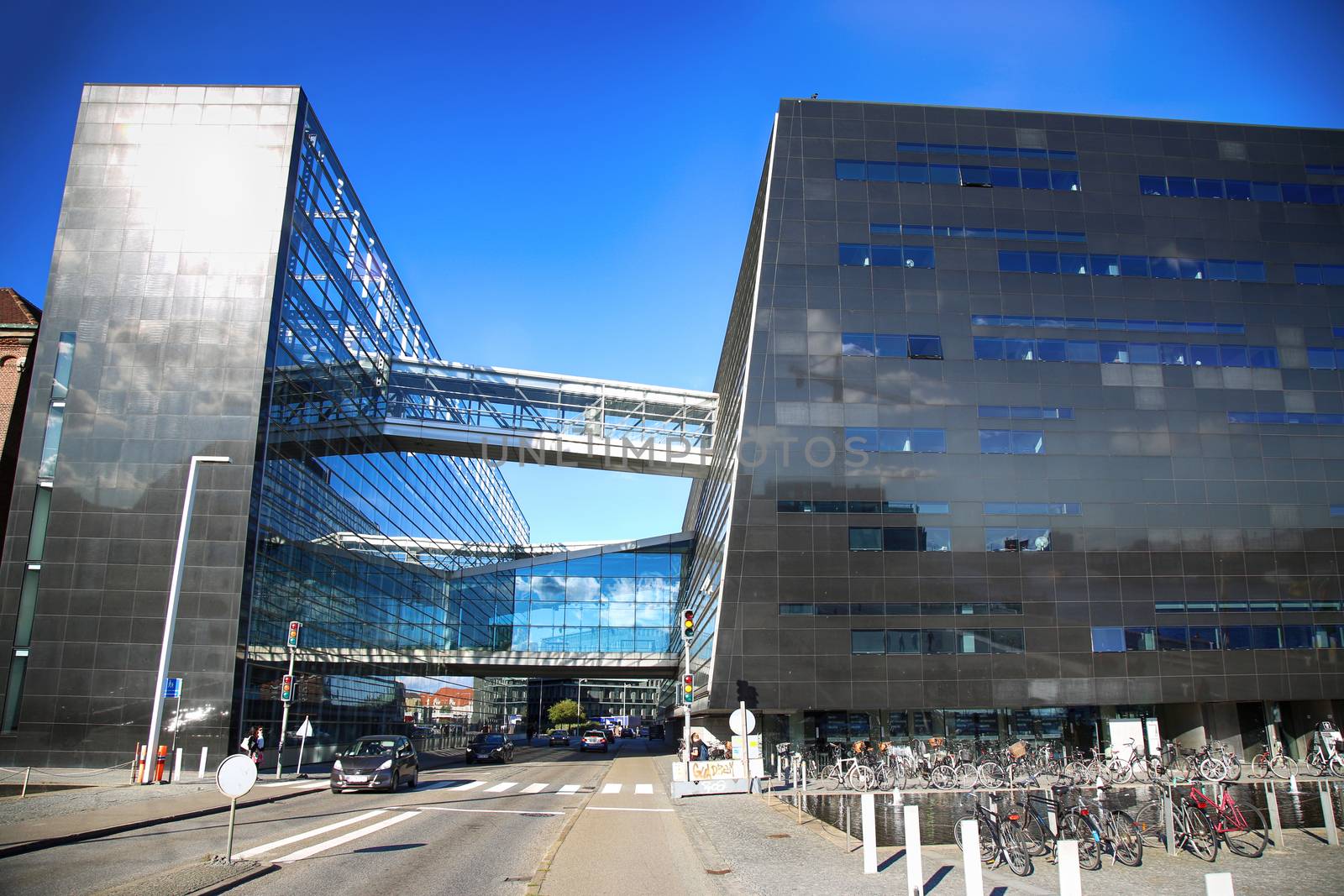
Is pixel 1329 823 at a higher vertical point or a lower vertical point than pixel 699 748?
higher

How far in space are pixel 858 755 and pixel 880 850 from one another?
19368 millimetres

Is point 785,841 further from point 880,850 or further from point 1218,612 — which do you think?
point 1218,612

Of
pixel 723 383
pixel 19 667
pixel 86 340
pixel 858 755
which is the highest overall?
pixel 723 383

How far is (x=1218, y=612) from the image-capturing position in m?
39.5

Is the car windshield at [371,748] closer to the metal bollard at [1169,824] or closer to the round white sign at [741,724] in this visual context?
the round white sign at [741,724]

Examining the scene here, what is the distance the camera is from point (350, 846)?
14.8 m

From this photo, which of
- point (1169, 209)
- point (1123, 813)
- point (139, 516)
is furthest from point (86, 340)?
point (1169, 209)

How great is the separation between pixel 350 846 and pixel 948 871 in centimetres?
931

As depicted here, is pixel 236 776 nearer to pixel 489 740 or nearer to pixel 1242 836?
pixel 1242 836

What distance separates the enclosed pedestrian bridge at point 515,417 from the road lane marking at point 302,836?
25.9m

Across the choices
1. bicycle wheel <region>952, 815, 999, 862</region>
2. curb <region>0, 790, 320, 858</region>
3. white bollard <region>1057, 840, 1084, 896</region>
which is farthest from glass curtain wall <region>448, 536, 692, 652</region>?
white bollard <region>1057, 840, 1084, 896</region>

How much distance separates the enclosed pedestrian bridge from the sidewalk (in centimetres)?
1957

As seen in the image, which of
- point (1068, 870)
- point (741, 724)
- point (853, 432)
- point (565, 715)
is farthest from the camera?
point (565, 715)

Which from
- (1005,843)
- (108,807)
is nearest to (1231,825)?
(1005,843)
